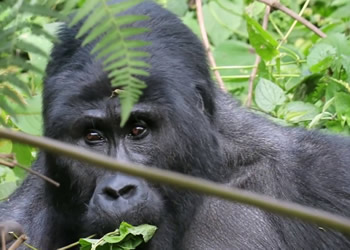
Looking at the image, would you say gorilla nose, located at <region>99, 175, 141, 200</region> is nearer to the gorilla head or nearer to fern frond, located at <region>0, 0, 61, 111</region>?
the gorilla head

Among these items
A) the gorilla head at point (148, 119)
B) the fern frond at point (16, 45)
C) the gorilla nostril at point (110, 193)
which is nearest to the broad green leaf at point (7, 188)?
the gorilla head at point (148, 119)

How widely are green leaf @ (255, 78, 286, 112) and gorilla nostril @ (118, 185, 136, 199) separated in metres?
1.65

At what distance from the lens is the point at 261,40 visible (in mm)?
4121

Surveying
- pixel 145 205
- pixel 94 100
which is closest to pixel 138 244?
pixel 145 205

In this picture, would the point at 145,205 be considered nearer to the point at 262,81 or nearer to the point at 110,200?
the point at 110,200

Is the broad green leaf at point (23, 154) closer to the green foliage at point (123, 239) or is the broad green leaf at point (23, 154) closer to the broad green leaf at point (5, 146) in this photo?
the broad green leaf at point (5, 146)

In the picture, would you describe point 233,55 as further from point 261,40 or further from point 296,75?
point 261,40

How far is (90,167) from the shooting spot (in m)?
2.95

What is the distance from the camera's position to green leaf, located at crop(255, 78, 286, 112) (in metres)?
4.16

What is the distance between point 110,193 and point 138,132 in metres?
0.42

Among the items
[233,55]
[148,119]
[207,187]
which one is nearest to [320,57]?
[233,55]

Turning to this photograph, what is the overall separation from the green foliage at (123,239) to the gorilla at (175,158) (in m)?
0.04

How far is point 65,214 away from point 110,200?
568mm

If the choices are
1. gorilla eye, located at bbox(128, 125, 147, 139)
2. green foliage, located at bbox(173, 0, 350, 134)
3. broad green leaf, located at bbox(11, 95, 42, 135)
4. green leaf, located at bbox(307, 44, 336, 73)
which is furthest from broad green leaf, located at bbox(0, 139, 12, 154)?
green leaf, located at bbox(307, 44, 336, 73)
